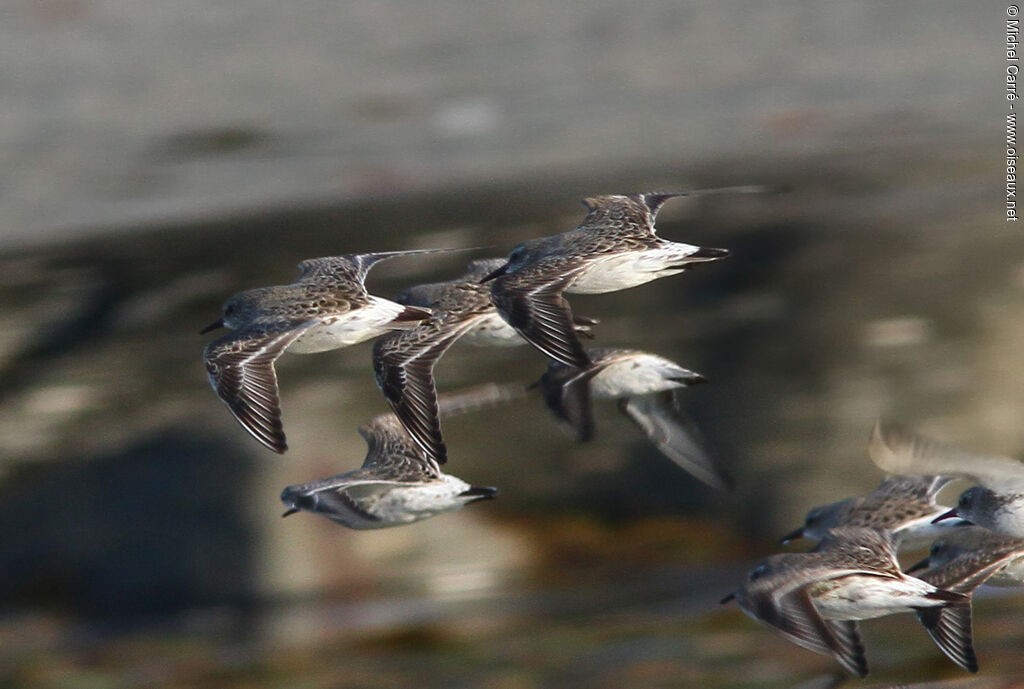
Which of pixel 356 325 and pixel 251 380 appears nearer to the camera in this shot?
pixel 251 380

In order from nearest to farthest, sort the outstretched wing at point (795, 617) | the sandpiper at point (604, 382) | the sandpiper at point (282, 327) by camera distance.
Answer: the sandpiper at point (282, 327) < the outstretched wing at point (795, 617) < the sandpiper at point (604, 382)

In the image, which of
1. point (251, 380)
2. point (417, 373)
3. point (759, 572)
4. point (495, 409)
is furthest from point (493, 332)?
point (495, 409)

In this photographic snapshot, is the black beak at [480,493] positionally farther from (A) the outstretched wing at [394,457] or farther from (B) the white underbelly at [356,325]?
(B) the white underbelly at [356,325]

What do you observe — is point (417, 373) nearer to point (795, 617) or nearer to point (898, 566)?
point (795, 617)

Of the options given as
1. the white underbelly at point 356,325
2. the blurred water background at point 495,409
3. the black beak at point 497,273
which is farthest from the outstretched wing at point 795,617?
the blurred water background at point 495,409

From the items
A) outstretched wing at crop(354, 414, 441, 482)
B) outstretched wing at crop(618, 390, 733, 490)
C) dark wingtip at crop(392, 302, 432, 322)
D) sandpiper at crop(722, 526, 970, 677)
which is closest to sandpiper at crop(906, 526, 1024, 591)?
sandpiper at crop(722, 526, 970, 677)

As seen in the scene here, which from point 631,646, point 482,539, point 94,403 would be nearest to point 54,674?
point 94,403

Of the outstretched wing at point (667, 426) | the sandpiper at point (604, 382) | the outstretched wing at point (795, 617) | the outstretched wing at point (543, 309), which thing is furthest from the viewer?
the outstretched wing at point (667, 426)
